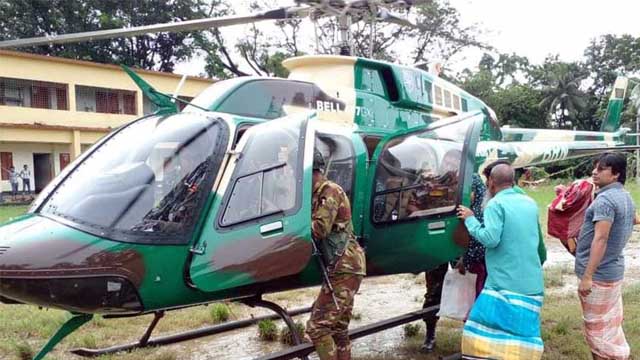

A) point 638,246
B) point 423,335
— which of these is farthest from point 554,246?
point 423,335

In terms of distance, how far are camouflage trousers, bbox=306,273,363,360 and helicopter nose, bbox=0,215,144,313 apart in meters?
1.17

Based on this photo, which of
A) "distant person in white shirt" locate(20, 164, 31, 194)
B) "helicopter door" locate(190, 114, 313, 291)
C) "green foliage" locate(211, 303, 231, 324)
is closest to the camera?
"helicopter door" locate(190, 114, 313, 291)

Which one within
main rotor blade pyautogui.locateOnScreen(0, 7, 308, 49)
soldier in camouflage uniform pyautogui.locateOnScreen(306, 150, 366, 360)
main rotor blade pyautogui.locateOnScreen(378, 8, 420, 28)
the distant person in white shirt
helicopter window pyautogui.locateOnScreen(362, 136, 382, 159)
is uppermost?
main rotor blade pyautogui.locateOnScreen(378, 8, 420, 28)

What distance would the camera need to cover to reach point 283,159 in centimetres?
389

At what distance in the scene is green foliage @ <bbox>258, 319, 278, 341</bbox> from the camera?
5.81m

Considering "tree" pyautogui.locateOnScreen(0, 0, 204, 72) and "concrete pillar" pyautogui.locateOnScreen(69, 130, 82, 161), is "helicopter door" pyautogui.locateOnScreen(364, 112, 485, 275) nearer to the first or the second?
"concrete pillar" pyautogui.locateOnScreen(69, 130, 82, 161)

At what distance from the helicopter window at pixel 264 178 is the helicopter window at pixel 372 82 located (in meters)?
1.76

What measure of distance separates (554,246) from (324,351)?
28.5 ft

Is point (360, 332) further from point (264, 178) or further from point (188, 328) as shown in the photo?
point (188, 328)

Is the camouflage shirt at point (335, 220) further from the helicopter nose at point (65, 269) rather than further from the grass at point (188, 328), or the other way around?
the grass at point (188, 328)

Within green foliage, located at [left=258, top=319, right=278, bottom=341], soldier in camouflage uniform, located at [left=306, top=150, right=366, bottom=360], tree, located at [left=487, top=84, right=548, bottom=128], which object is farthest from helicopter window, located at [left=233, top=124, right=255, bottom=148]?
tree, located at [left=487, top=84, right=548, bottom=128]

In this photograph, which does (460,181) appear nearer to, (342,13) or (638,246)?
(342,13)

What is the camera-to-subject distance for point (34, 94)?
27.1m

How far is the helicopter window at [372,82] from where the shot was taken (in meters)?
5.53
